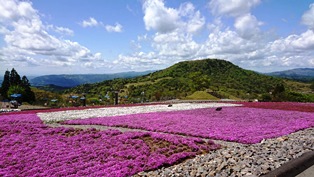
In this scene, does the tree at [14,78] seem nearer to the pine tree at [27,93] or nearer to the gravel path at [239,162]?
the pine tree at [27,93]

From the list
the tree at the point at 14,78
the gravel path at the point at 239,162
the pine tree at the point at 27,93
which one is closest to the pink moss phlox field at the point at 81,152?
the gravel path at the point at 239,162

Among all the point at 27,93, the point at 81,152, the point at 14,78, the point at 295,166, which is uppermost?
the point at 14,78

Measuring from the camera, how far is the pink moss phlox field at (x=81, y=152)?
10.6 meters

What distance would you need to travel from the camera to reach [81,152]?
13.0m

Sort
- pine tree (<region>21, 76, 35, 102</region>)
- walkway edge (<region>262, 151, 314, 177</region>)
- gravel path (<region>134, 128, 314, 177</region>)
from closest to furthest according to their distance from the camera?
1. walkway edge (<region>262, 151, 314, 177</region>)
2. gravel path (<region>134, 128, 314, 177</region>)
3. pine tree (<region>21, 76, 35, 102</region>)

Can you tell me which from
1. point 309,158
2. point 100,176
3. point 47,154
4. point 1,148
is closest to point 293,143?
point 309,158

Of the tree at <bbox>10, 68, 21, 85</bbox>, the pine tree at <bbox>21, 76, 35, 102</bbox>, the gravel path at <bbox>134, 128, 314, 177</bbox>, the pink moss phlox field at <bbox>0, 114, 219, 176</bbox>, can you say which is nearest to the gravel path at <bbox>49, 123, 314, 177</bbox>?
the gravel path at <bbox>134, 128, 314, 177</bbox>

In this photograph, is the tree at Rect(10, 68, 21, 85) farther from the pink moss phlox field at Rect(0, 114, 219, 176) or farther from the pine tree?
the pink moss phlox field at Rect(0, 114, 219, 176)

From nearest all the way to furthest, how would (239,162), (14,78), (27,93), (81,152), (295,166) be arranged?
1. (295,166)
2. (239,162)
3. (81,152)
4. (27,93)
5. (14,78)

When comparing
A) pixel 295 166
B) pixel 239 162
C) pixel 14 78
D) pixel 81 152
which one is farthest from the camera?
pixel 14 78

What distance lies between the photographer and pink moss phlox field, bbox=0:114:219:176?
10609 mm

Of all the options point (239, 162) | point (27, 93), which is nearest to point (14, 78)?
point (27, 93)

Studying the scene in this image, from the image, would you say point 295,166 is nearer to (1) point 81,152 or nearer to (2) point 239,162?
(2) point 239,162

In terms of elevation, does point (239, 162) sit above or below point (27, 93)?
above
